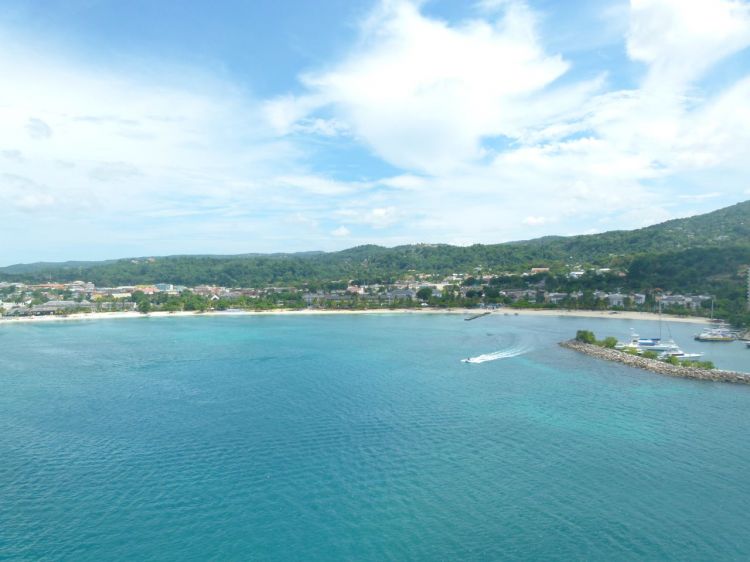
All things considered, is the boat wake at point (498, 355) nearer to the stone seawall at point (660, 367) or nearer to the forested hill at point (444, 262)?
the stone seawall at point (660, 367)

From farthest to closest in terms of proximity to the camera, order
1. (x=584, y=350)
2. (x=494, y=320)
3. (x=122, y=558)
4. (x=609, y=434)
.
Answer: (x=494, y=320)
(x=584, y=350)
(x=609, y=434)
(x=122, y=558)

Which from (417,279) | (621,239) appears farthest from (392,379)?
(621,239)

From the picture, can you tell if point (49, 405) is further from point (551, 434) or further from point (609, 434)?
point (609, 434)

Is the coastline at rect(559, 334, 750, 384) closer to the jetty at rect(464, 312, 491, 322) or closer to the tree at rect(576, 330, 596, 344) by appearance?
the tree at rect(576, 330, 596, 344)

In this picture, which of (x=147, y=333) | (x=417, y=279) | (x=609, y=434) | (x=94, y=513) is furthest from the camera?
(x=417, y=279)

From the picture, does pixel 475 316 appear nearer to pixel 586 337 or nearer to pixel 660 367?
pixel 586 337

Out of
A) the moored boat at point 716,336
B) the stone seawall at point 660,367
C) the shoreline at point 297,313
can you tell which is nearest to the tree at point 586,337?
the stone seawall at point 660,367
